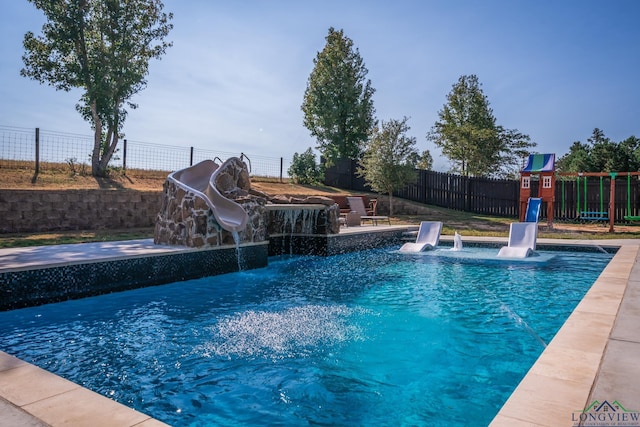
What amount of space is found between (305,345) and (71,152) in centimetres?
1477

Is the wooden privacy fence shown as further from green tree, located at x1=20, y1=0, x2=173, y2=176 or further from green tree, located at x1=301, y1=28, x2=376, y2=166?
green tree, located at x1=20, y1=0, x2=173, y2=176

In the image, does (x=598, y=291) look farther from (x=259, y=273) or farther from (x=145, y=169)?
(x=145, y=169)

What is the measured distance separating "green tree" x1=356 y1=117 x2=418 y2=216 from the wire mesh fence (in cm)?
629

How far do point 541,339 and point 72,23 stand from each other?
55.3 feet

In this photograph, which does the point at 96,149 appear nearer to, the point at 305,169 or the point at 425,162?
the point at 305,169

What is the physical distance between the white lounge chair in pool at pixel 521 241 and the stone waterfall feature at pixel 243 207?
399cm

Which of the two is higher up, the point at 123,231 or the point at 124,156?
the point at 124,156

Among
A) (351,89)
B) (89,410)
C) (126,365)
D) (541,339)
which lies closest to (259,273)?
(126,365)

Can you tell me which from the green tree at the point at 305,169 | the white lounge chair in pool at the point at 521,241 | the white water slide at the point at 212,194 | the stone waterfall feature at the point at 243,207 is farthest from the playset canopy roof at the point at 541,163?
the white water slide at the point at 212,194

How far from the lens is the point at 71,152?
50.1 ft

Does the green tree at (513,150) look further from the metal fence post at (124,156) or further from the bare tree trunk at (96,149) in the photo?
the bare tree trunk at (96,149)

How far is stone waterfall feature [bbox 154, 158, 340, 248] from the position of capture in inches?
293

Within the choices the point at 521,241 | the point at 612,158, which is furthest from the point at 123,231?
the point at 612,158

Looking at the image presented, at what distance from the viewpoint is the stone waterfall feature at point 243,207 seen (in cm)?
745
